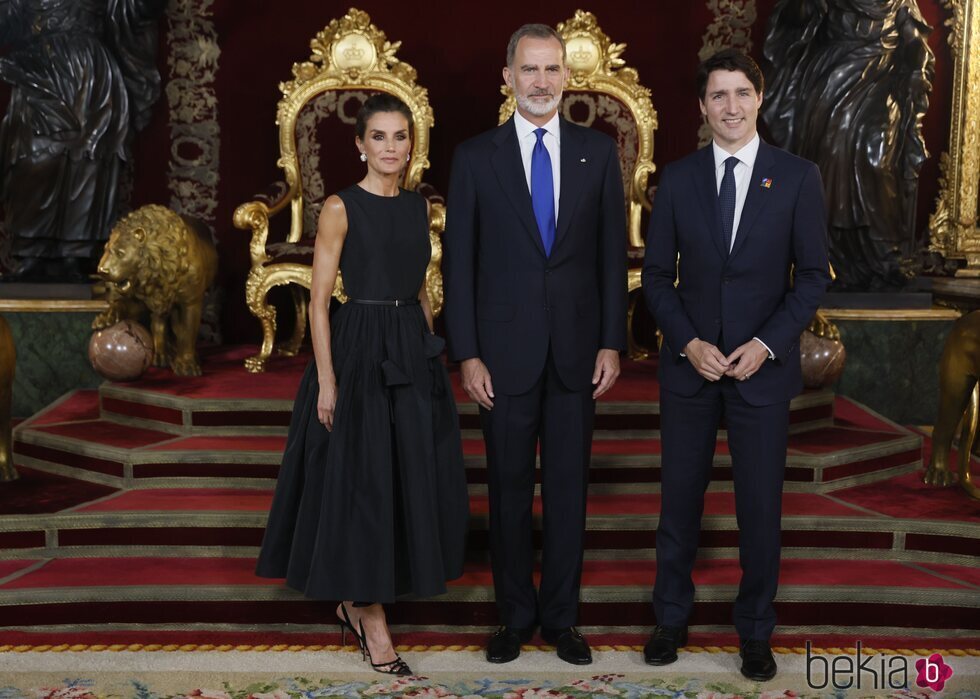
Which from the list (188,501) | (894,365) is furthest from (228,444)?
(894,365)

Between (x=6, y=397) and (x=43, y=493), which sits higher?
(x=6, y=397)

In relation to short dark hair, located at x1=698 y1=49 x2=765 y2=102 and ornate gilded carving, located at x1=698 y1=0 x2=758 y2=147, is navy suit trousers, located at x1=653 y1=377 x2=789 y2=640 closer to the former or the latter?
short dark hair, located at x1=698 y1=49 x2=765 y2=102

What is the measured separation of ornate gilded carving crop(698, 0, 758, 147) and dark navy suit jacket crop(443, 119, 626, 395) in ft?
10.00

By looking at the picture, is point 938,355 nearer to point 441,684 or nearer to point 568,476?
point 568,476

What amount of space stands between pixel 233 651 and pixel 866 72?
3.80 m

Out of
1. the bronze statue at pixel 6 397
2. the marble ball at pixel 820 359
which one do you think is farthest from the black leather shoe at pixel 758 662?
the bronze statue at pixel 6 397

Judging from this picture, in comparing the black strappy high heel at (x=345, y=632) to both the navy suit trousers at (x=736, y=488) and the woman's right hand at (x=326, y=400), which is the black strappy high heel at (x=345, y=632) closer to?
the woman's right hand at (x=326, y=400)

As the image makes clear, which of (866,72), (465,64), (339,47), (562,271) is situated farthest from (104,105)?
(866,72)

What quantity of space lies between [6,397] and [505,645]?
217cm

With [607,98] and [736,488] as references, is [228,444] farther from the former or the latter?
[607,98]

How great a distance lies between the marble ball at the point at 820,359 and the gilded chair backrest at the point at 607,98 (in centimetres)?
123

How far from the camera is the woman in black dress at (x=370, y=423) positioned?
2775mm

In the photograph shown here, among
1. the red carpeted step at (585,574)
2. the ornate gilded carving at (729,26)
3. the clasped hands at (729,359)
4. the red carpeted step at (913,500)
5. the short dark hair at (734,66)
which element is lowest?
A: the red carpeted step at (585,574)

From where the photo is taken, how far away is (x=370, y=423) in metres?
2.79
